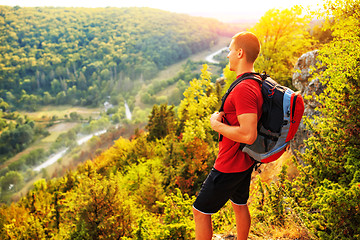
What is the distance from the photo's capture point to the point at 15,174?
5847 cm

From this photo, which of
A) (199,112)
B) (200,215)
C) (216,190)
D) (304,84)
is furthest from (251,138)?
(199,112)

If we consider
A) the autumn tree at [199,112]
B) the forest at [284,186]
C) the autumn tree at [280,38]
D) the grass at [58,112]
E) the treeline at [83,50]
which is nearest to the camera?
the forest at [284,186]

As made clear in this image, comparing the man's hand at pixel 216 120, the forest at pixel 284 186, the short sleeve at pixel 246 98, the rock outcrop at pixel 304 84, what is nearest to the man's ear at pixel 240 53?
the short sleeve at pixel 246 98

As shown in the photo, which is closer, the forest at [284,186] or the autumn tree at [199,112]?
the forest at [284,186]

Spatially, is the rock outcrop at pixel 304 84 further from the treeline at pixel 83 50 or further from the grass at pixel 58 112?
the treeline at pixel 83 50

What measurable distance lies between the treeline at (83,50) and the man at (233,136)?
12202cm

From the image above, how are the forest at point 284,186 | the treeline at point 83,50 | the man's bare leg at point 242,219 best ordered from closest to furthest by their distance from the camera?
the man's bare leg at point 242,219 → the forest at point 284,186 → the treeline at point 83,50

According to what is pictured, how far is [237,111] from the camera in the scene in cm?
191

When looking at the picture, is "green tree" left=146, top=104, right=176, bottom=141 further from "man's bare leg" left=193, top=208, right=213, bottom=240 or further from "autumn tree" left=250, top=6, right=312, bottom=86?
"man's bare leg" left=193, top=208, right=213, bottom=240

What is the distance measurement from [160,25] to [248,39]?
181 m

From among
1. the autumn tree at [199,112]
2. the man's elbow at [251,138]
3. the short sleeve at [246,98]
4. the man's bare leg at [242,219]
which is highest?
the short sleeve at [246,98]

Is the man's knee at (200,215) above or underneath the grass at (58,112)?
above

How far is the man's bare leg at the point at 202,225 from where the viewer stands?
228 centimetres

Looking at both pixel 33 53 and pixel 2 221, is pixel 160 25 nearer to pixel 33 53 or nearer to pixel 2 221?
pixel 33 53
